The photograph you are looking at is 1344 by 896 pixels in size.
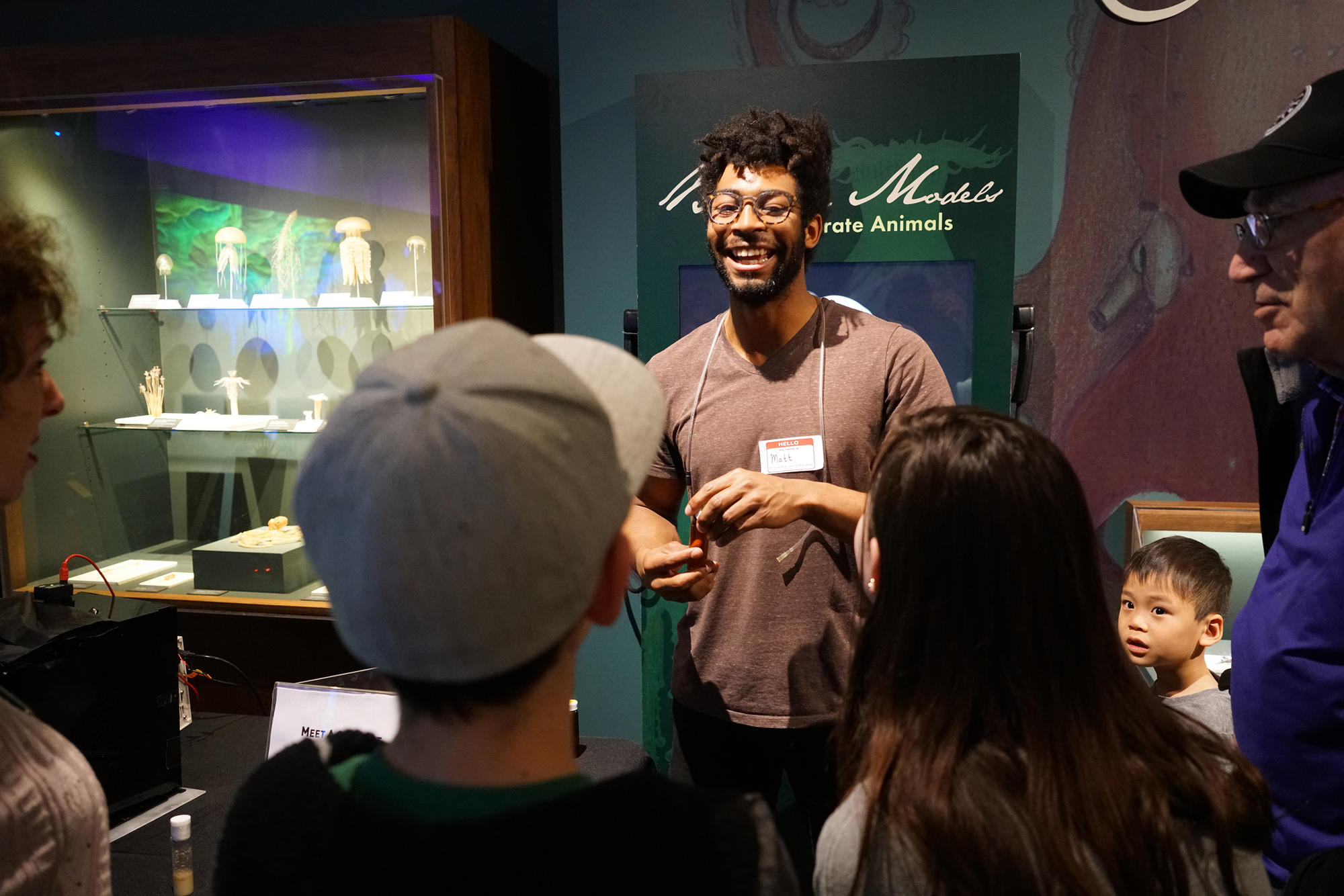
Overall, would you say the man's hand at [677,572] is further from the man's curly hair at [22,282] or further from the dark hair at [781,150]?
the man's curly hair at [22,282]

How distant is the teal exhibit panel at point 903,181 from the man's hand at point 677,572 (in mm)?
1081

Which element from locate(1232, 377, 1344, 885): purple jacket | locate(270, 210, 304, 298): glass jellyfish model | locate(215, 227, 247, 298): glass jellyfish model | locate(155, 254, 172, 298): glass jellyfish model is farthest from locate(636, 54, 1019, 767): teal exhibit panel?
locate(155, 254, 172, 298): glass jellyfish model

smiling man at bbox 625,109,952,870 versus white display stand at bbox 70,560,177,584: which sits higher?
smiling man at bbox 625,109,952,870

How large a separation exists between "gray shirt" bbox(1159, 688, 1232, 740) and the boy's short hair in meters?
0.20

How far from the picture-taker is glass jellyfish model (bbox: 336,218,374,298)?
3.41m

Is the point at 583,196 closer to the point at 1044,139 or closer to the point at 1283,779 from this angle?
the point at 1044,139

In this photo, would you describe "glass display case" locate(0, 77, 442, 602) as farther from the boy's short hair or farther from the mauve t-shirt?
the boy's short hair

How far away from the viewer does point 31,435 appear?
1047 millimetres

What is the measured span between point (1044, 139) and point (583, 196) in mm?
1598

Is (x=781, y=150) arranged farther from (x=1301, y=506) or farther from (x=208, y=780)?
(x=208, y=780)

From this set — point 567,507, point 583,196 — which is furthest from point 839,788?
point 583,196

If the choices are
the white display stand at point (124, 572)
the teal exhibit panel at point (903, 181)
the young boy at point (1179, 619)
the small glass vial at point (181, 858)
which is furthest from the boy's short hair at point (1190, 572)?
the white display stand at point (124, 572)

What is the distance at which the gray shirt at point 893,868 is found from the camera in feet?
2.93

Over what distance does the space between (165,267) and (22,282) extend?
3045 mm
